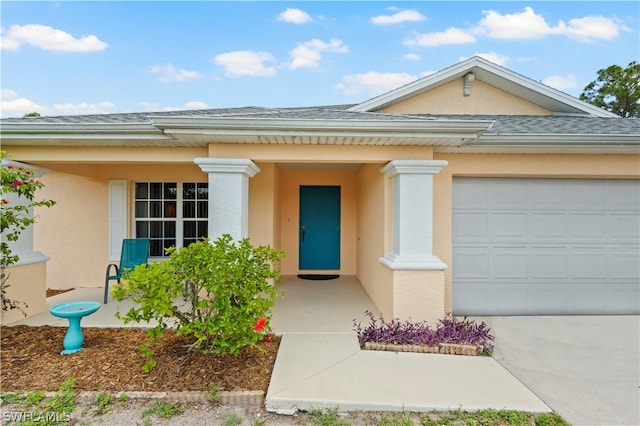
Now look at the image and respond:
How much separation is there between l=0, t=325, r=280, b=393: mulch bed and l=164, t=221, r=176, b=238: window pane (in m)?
3.18

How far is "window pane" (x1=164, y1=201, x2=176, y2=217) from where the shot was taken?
23.0 ft

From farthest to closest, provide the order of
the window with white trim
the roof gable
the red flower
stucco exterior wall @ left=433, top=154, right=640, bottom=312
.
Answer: the window with white trim < the roof gable < stucco exterior wall @ left=433, top=154, right=640, bottom=312 < the red flower

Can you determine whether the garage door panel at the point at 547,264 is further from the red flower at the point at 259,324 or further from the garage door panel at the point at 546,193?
the red flower at the point at 259,324

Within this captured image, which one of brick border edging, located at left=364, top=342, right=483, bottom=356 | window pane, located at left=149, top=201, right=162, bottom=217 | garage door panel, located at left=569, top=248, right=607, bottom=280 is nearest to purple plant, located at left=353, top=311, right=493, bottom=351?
brick border edging, located at left=364, top=342, right=483, bottom=356

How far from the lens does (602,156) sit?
16.7ft

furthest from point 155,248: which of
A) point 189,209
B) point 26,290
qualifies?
point 26,290

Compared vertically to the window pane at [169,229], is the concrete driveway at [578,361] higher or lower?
lower

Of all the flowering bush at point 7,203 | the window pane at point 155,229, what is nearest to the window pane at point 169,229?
the window pane at point 155,229

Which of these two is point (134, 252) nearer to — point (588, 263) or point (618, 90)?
point (588, 263)

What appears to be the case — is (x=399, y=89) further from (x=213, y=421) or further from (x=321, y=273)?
(x=213, y=421)

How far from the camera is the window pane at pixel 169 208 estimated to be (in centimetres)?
702

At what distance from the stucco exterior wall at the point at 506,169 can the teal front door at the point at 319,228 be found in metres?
3.73

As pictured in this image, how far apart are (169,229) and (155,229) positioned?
32 centimetres

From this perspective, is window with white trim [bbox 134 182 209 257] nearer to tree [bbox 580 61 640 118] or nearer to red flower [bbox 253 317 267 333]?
red flower [bbox 253 317 267 333]
